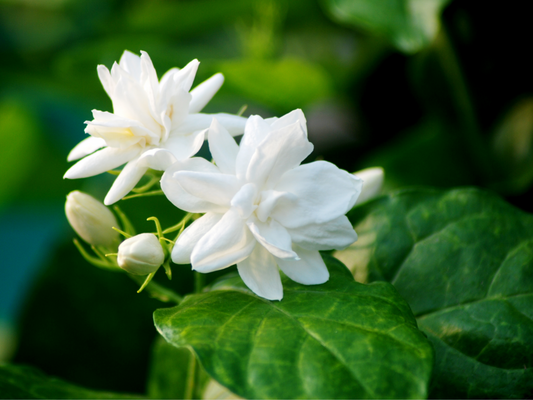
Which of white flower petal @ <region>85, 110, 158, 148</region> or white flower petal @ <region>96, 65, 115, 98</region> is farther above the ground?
white flower petal @ <region>96, 65, 115, 98</region>

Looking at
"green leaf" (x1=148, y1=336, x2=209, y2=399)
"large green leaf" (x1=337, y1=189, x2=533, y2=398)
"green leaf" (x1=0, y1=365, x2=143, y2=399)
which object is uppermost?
"large green leaf" (x1=337, y1=189, x2=533, y2=398)

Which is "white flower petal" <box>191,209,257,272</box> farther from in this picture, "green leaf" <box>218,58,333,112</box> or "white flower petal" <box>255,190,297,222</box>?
"green leaf" <box>218,58,333,112</box>

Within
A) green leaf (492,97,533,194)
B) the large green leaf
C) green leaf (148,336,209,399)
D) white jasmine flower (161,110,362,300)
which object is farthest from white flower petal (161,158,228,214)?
green leaf (492,97,533,194)

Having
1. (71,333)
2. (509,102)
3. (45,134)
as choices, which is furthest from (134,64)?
(45,134)

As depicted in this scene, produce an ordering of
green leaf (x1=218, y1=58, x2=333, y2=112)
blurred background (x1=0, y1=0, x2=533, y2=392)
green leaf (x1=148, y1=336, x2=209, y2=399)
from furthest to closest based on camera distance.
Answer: green leaf (x1=218, y1=58, x2=333, y2=112) < blurred background (x1=0, y1=0, x2=533, y2=392) < green leaf (x1=148, y1=336, x2=209, y2=399)

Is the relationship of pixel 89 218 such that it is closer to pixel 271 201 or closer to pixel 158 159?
pixel 158 159

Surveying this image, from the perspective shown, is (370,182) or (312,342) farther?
(370,182)

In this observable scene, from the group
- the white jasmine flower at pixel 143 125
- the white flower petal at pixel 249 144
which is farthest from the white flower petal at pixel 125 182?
the white flower petal at pixel 249 144

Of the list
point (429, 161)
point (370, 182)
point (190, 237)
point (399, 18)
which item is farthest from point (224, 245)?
point (429, 161)
